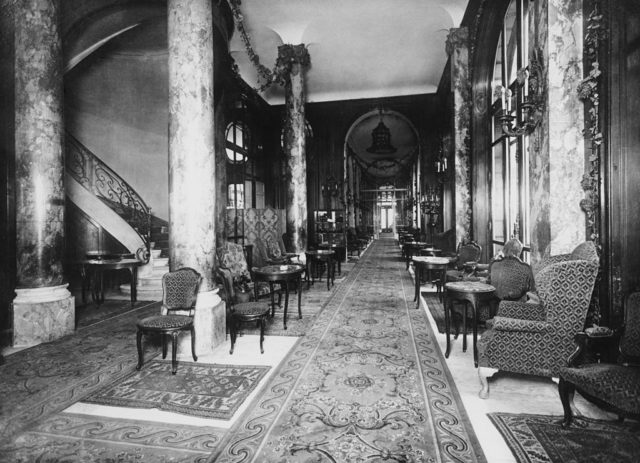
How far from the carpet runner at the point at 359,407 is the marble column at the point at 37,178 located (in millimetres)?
3299

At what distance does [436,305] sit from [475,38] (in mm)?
5471

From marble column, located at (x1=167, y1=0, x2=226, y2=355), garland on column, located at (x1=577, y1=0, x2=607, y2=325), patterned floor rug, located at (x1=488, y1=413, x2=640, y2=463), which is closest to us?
patterned floor rug, located at (x1=488, y1=413, x2=640, y2=463)

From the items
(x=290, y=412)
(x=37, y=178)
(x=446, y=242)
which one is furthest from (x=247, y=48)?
(x=290, y=412)

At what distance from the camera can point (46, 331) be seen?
15.4 feet

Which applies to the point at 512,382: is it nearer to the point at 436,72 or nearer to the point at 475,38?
the point at 475,38

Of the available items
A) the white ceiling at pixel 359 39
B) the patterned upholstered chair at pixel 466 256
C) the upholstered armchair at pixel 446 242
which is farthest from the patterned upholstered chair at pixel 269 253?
the upholstered armchair at pixel 446 242

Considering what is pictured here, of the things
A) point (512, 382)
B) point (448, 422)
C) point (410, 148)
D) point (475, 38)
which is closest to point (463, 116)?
point (475, 38)

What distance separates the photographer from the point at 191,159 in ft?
14.1

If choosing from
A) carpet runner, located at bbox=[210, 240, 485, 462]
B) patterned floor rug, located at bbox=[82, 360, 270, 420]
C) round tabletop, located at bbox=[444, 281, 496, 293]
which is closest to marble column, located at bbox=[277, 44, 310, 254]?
carpet runner, located at bbox=[210, 240, 485, 462]

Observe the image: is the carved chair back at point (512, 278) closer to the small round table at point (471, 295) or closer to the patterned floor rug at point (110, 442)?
the small round table at point (471, 295)

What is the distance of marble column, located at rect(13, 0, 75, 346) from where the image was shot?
185 inches

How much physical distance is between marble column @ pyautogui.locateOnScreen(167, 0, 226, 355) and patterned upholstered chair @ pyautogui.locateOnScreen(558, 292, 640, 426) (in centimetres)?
342

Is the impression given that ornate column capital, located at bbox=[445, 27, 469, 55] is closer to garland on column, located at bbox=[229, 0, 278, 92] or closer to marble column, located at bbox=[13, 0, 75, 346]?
garland on column, located at bbox=[229, 0, 278, 92]

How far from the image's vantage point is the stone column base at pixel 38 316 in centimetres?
459
